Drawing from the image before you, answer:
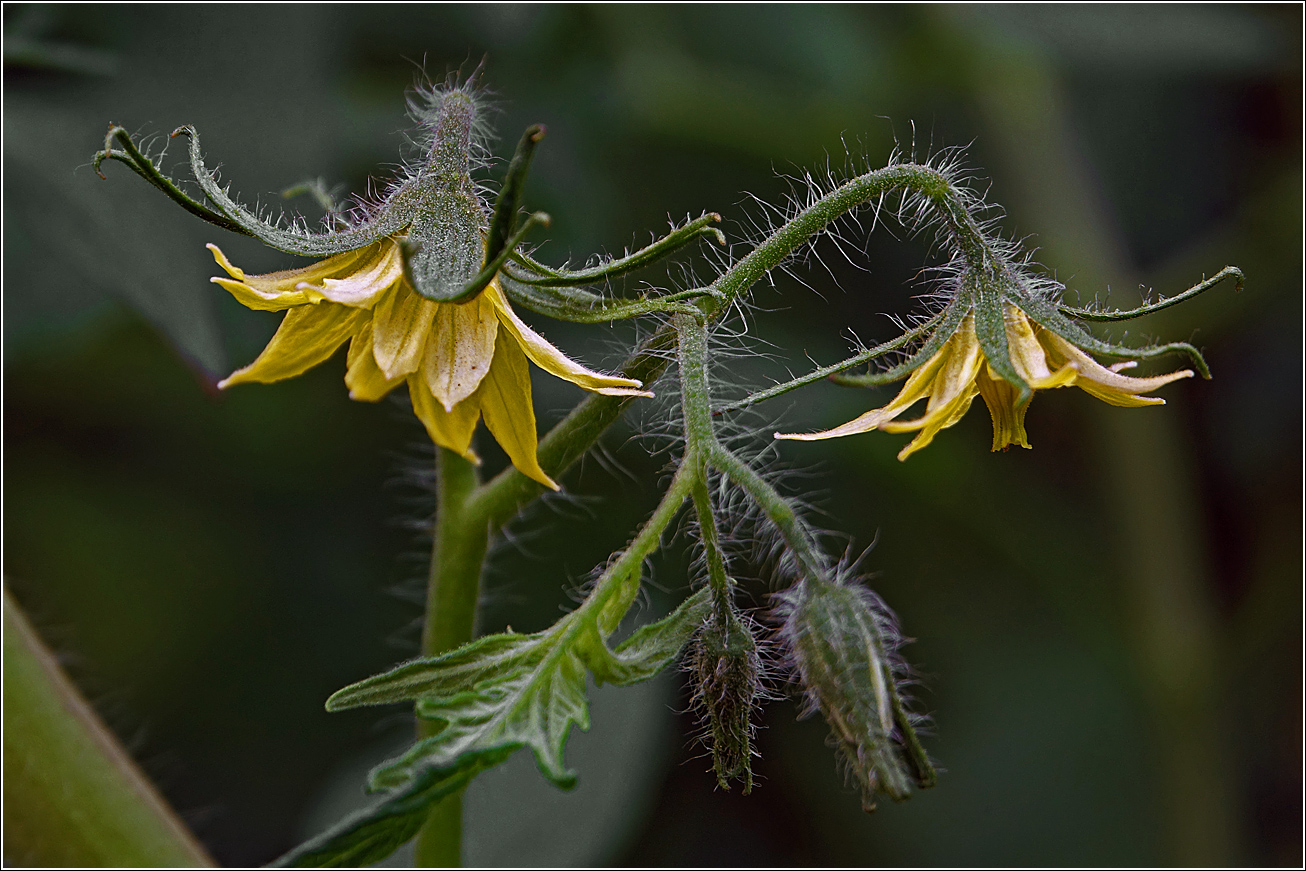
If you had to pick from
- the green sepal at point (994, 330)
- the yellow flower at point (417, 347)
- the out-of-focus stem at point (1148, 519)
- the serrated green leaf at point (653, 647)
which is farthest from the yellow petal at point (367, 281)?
the out-of-focus stem at point (1148, 519)

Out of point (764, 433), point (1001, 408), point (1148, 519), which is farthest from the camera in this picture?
point (1148, 519)

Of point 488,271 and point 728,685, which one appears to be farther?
point 728,685

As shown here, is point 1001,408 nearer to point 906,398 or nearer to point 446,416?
point 906,398

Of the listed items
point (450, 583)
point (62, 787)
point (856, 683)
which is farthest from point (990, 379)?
point (62, 787)

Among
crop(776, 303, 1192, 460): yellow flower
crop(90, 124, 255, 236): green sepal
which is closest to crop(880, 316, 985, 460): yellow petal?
crop(776, 303, 1192, 460): yellow flower

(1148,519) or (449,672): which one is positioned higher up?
(1148,519)

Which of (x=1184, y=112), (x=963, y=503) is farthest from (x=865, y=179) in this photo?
(x=1184, y=112)

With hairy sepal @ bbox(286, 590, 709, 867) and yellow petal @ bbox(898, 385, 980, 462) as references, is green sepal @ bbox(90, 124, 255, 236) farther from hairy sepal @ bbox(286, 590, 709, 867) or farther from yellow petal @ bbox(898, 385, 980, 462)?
yellow petal @ bbox(898, 385, 980, 462)
